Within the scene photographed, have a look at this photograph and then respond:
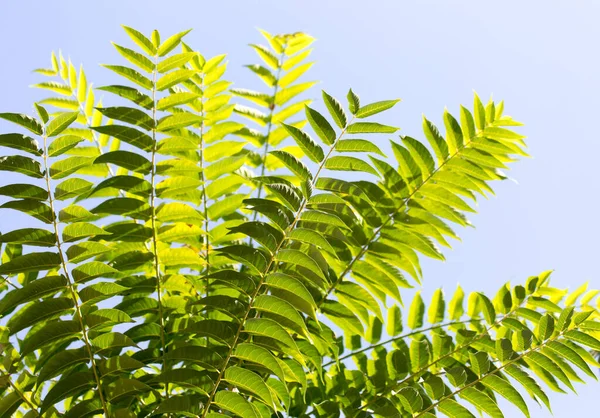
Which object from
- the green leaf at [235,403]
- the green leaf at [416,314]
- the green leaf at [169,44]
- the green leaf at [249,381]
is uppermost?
the green leaf at [169,44]

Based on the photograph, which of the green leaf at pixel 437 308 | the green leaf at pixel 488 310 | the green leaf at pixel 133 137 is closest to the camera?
the green leaf at pixel 133 137

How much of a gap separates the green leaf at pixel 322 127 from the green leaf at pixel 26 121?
3.32ft

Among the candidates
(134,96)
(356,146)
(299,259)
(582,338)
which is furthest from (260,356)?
(582,338)

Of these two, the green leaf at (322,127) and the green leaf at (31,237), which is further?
the green leaf at (322,127)

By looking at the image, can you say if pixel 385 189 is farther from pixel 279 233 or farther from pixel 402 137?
pixel 279 233

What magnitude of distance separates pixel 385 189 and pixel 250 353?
114 centimetres

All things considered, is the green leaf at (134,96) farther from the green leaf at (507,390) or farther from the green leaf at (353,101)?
the green leaf at (507,390)

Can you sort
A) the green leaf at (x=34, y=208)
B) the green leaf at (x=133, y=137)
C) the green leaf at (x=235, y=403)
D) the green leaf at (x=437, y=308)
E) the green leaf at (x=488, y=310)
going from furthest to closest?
1. the green leaf at (x=437, y=308)
2. the green leaf at (x=488, y=310)
3. the green leaf at (x=133, y=137)
4. the green leaf at (x=34, y=208)
5. the green leaf at (x=235, y=403)

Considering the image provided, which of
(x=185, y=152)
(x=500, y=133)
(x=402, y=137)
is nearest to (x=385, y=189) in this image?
(x=402, y=137)

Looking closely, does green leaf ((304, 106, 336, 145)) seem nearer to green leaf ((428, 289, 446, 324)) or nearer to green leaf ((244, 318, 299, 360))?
green leaf ((244, 318, 299, 360))

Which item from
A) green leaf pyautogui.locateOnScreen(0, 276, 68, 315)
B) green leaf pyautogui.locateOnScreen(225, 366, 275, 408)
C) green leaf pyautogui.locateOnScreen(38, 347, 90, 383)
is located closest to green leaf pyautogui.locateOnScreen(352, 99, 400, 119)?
green leaf pyautogui.locateOnScreen(225, 366, 275, 408)

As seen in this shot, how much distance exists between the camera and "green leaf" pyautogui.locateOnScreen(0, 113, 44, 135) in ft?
7.51

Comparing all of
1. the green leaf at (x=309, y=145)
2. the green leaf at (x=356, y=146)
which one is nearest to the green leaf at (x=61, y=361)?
the green leaf at (x=309, y=145)

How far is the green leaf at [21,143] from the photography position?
229cm
